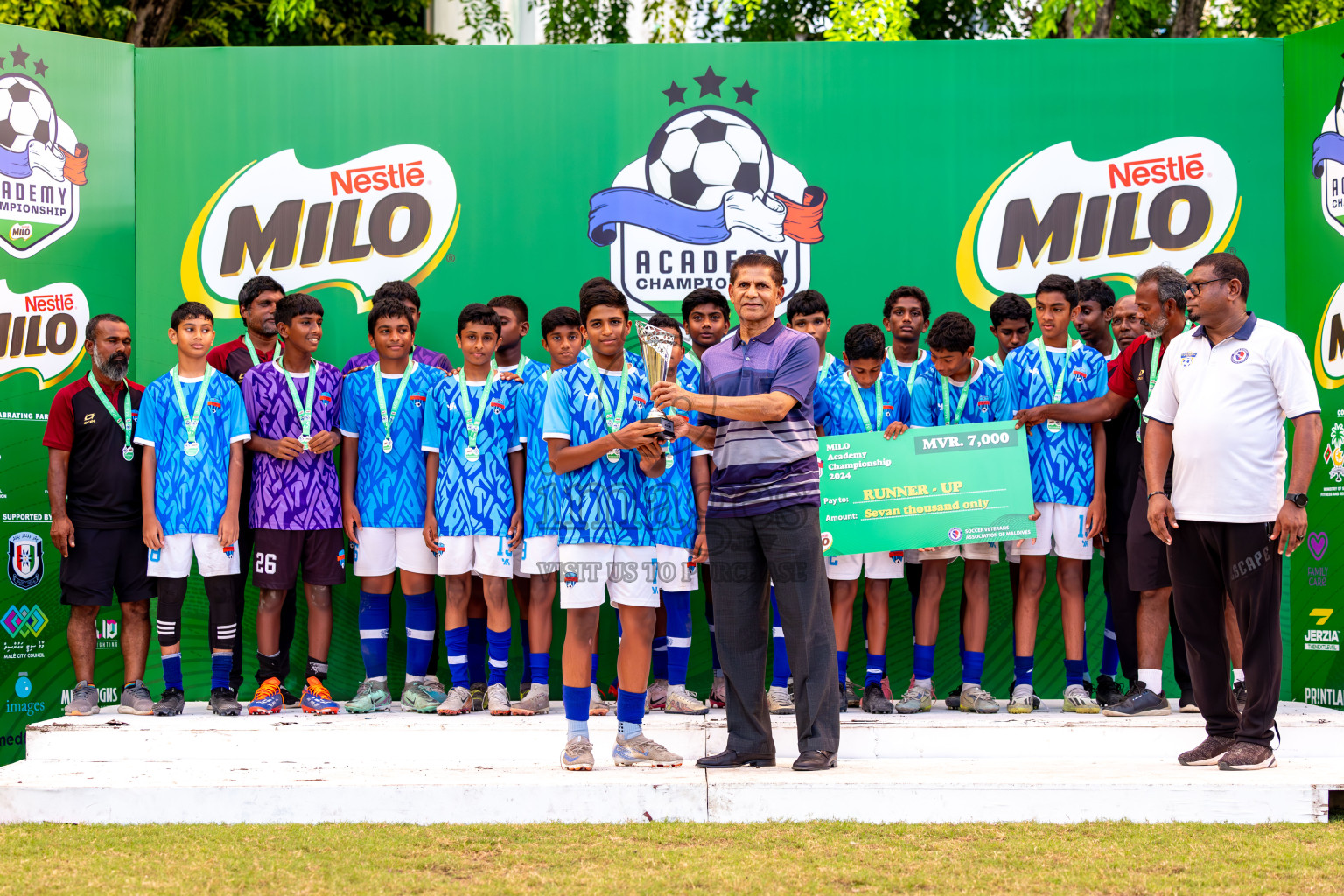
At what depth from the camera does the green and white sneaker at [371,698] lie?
571cm

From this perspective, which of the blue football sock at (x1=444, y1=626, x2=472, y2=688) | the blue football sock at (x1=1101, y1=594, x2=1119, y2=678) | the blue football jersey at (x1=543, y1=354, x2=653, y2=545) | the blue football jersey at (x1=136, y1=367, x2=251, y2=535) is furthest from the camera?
the blue football sock at (x1=1101, y1=594, x2=1119, y2=678)

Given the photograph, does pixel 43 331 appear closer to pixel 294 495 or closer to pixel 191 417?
pixel 191 417

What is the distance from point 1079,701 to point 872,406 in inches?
65.6

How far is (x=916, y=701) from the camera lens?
18.6ft

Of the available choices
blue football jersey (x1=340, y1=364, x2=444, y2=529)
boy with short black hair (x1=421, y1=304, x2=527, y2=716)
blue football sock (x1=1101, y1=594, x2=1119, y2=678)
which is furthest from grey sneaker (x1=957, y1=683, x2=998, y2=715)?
blue football jersey (x1=340, y1=364, x2=444, y2=529)

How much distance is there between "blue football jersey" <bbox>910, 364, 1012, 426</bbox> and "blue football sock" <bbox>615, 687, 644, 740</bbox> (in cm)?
206

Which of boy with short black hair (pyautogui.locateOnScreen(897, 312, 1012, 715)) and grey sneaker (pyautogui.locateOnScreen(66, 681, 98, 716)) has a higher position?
boy with short black hair (pyautogui.locateOnScreen(897, 312, 1012, 715))

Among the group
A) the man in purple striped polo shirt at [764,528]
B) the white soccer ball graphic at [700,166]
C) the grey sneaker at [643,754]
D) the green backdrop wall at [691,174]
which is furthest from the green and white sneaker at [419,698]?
the white soccer ball graphic at [700,166]

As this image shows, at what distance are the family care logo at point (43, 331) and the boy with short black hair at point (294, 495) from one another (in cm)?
128

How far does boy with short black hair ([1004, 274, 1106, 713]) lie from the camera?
5.72 meters

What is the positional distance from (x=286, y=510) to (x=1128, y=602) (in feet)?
13.1

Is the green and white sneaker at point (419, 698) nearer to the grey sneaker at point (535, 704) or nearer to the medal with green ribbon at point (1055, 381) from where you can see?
the grey sneaker at point (535, 704)

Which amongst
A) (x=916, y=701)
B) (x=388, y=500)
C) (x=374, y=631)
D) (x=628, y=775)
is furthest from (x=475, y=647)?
(x=916, y=701)

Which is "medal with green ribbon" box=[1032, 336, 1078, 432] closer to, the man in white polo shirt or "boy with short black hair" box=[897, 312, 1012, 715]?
"boy with short black hair" box=[897, 312, 1012, 715]
